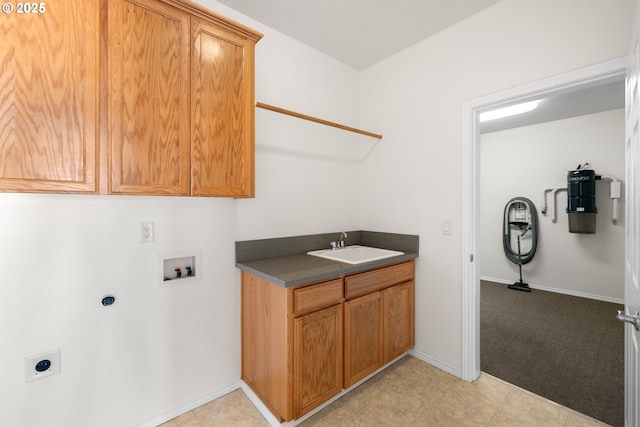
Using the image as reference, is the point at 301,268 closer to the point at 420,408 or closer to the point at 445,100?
the point at 420,408

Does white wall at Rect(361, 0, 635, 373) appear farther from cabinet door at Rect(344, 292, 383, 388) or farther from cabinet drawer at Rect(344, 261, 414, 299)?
cabinet door at Rect(344, 292, 383, 388)

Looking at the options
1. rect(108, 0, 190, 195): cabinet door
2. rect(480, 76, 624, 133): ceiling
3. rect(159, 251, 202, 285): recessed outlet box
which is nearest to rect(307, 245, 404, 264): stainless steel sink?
rect(159, 251, 202, 285): recessed outlet box

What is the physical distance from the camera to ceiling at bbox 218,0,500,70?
1.94 m

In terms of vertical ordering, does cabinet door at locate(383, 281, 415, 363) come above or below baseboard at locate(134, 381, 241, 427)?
above

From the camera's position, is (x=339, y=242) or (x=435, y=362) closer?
(x=435, y=362)

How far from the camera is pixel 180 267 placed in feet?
5.93

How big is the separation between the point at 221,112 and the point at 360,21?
135 centimetres

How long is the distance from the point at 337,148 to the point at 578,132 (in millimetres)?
3735

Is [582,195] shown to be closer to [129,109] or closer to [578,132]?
[578,132]

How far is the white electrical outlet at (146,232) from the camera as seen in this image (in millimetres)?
1637

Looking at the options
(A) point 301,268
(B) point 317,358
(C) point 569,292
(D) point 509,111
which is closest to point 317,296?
(A) point 301,268

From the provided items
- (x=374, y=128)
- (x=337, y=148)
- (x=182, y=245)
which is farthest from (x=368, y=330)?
(x=374, y=128)

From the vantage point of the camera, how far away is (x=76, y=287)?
144 cm

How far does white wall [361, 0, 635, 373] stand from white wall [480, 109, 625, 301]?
123 inches
